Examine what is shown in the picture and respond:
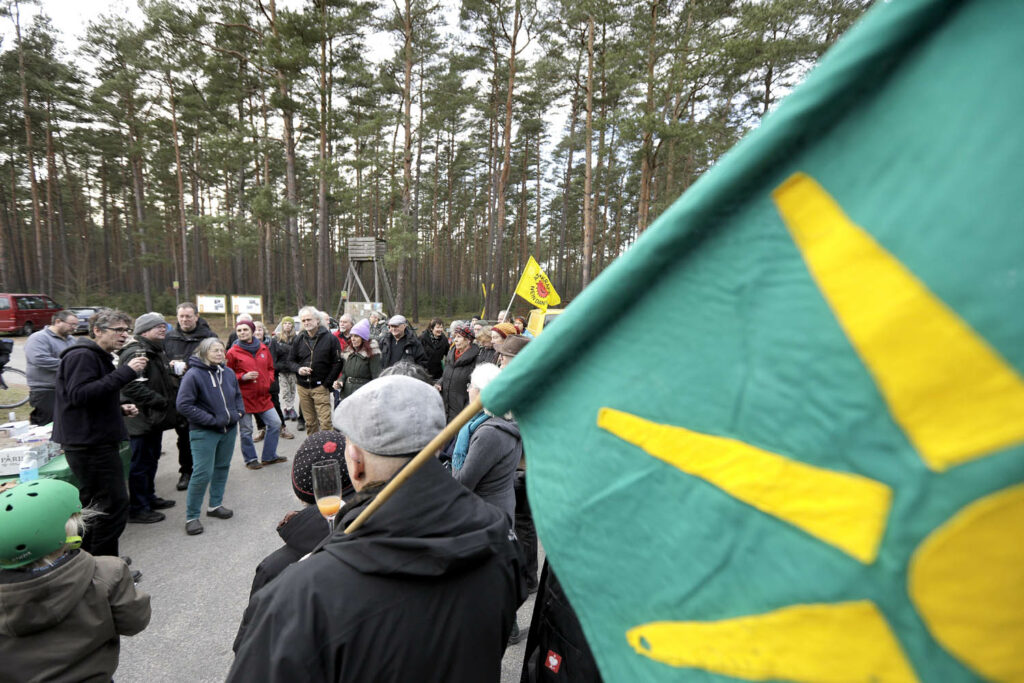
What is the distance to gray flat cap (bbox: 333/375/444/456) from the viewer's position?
3.93 ft

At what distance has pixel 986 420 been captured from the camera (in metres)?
0.37

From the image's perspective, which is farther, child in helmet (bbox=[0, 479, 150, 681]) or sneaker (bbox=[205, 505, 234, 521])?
sneaker (bbox=[205, 505, 234, 521])

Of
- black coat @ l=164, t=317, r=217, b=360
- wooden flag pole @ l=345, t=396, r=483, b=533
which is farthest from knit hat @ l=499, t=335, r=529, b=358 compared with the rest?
black coat @ l=164, t=317, r=217, b=360

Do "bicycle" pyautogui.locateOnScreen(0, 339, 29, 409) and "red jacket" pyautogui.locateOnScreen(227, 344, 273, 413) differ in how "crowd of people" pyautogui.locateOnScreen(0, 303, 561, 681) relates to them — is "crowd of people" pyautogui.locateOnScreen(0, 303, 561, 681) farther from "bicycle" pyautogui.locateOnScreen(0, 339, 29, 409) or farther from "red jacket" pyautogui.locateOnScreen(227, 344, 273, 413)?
"bicycle" pyautogui.locateOnScreen(0, 339, 29, 409)

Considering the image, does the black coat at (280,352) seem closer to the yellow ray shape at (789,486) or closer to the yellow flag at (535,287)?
the yellow flag at (535,287)

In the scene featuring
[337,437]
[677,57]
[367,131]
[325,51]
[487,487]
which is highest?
[325,51]

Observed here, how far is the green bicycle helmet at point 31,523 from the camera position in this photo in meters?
1.45

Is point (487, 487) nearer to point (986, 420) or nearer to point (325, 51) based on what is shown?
point (986, 420)

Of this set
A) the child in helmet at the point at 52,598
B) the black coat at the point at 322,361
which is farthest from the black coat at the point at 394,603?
the black coat at the point at 322,361

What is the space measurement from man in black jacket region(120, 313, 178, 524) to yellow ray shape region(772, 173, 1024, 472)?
4.66 metres

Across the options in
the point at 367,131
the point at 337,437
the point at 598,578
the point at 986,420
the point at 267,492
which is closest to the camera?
the point at 986,420

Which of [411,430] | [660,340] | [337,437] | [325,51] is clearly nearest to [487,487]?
[337,437]

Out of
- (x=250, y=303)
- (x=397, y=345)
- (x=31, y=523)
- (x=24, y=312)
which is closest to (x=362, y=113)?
(x=250, y=303)

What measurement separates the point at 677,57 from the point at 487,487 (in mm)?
15619
